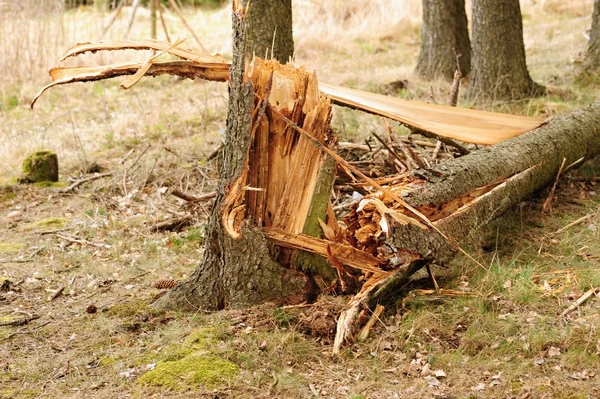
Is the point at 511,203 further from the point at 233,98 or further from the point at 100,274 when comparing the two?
the point at 100,274

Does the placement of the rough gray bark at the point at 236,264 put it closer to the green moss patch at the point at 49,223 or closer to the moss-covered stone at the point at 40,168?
the green moss patch at the point at 49,223

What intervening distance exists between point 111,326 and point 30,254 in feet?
5.41

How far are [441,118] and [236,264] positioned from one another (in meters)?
1.84

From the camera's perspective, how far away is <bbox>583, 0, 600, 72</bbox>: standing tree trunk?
8.17m

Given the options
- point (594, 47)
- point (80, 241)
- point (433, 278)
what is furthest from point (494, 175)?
point (594, 47)

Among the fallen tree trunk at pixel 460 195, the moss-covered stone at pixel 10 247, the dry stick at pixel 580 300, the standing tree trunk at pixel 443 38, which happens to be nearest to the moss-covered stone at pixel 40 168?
the moss-covered stone at pixel 10 247

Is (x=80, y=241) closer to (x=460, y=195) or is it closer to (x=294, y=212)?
→ (x=294, y=212)

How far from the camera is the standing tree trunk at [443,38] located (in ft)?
29.3

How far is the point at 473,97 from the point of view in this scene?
25.4 ft

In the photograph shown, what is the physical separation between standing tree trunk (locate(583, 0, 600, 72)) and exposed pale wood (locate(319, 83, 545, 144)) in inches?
129

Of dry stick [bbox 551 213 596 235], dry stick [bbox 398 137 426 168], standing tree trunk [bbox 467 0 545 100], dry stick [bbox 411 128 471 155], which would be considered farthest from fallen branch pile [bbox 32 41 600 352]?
standing tree trunk [bbox 467 0 545 100]

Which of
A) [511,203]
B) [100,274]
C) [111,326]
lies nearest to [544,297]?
[511,203]

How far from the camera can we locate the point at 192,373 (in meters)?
3.46

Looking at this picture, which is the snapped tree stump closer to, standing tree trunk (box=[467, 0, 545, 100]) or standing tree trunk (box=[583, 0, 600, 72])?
standing tree trunk (box=[467, 0, 545, 100])
